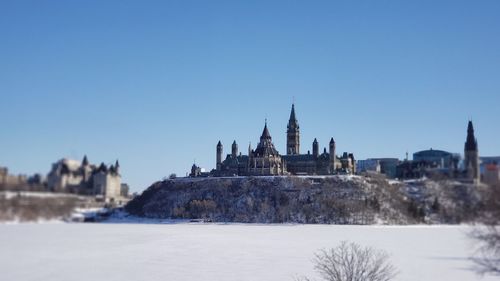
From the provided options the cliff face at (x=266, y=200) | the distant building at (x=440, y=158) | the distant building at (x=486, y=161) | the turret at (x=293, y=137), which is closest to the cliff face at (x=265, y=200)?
the cliff face at (x=266, y=200)

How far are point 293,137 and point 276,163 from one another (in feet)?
109

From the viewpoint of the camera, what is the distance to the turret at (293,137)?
15935 cm

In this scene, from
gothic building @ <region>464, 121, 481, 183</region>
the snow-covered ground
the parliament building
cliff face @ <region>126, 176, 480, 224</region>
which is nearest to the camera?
gothic building @ <region>464, 121, 481, 183</region>

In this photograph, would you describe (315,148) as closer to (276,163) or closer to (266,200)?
(276,163)

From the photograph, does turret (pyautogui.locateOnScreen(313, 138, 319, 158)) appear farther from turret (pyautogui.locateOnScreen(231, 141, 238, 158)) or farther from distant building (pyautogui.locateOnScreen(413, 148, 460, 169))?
distant building (pyautogui.locateOnScreen(413, 148, 460, 169))

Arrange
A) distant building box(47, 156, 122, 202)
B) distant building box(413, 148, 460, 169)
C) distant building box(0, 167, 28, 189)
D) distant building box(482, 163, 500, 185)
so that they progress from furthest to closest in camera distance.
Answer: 1. distant building box(413, 148, 460, 169)
2. distant building box(482, 163, 500, 185)
3. distant building box(47, 156, 122, 202)
4. distant building box(0, 167, 28, 189)

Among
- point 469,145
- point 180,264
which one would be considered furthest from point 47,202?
point 180,264

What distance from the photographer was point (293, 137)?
16188cm

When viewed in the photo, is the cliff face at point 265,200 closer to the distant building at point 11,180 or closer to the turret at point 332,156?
the turret at point 332,156

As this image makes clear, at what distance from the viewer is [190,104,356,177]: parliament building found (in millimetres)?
129125

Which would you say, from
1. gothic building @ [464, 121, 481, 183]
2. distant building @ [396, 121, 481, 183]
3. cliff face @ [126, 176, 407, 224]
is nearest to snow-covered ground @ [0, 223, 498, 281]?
distant building @ [396, 121, 481, 183]

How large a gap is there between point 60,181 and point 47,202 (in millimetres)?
395

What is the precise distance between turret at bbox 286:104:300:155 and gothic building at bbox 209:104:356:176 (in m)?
18.2

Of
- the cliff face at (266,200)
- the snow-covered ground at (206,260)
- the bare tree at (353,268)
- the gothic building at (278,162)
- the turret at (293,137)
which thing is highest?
the turret at (293,137)
